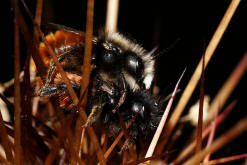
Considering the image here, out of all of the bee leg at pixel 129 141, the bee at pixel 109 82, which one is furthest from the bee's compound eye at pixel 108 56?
the bee leg at pixel 129 141

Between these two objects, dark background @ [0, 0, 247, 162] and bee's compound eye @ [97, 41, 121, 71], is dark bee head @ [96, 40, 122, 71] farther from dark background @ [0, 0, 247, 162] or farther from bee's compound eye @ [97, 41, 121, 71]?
dark background @ [0, 0, 247, 162]

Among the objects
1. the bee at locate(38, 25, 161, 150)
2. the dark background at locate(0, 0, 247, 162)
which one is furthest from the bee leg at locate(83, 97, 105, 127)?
the dark background at locate(0, 0, 247, 162)

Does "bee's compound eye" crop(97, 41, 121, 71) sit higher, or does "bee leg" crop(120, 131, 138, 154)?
"bee's compound eye" crop(97, 41, 121, 71)

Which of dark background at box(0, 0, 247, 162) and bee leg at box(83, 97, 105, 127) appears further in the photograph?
dark background at box(0, 0, 247, 162)

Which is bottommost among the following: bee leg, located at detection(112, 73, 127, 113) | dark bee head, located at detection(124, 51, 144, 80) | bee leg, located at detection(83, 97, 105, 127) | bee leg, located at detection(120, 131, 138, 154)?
bee leg, located at detection(120, 131, 138, 154)

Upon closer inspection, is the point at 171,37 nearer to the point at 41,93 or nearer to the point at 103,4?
the point at 103,4

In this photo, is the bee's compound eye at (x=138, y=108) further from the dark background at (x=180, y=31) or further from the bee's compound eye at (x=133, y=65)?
the dark background at (x=180, y=31)

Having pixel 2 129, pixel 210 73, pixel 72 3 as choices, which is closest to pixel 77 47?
pixel 2 129

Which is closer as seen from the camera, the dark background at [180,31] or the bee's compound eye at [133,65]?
the bee's compound eye at [133,65]
